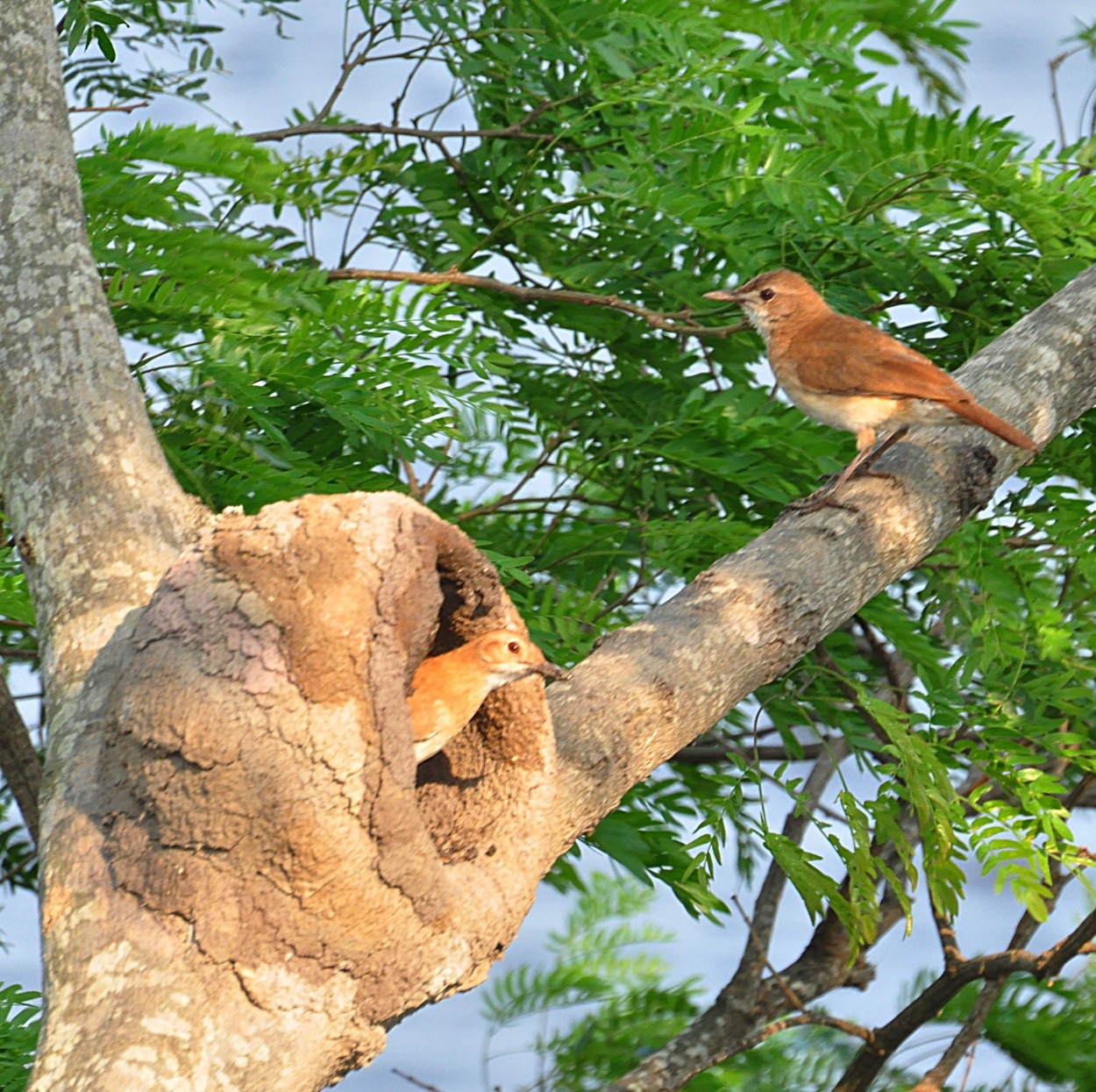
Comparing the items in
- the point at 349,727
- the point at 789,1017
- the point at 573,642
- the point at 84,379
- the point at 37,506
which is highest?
the point at 84,379

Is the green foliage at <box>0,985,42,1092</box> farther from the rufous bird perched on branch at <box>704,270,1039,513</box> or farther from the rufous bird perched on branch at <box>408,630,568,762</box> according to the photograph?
the rufous bird perched on branch at <box>704,270,1039,513</box>

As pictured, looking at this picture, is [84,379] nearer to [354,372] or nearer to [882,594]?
[354,372]

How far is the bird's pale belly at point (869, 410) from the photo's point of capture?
13.3 ft

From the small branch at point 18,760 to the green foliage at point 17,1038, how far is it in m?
0.43


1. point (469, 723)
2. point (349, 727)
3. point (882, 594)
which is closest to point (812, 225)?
point (882, 594)

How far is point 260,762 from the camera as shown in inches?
87.2

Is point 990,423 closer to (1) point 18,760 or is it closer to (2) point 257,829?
(2) point 257,829

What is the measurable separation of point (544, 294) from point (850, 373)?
37.9 inches

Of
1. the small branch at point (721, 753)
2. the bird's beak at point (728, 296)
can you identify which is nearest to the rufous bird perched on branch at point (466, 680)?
the bird's beak at point (728, 296)

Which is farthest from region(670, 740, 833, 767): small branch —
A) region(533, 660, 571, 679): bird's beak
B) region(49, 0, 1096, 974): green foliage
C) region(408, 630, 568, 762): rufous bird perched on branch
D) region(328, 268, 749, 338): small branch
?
region(408, 630, 568, 762): rufous bird perched on branch

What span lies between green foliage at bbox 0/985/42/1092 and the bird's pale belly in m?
2.76

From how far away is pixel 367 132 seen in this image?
524 cm

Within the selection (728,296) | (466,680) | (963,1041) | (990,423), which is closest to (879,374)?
(990,423)

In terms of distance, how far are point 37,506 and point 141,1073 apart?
1269 millimetres
